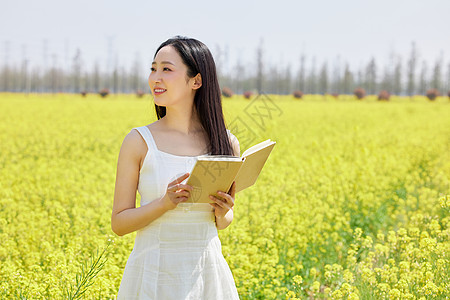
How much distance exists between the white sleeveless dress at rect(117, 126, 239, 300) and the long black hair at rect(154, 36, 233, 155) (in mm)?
159

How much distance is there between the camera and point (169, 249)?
179 centimetres

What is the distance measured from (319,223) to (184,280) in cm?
296

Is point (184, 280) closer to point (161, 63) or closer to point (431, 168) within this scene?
point (161, 63)

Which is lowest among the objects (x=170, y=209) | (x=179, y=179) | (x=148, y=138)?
(x=170, y=209)

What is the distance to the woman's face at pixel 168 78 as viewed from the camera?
6.06 feet

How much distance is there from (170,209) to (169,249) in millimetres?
173

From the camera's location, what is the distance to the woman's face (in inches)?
72.7

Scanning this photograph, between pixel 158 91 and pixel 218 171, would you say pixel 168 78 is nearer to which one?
pixel 158 91

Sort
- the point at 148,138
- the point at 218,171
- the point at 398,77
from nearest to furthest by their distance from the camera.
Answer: the point at 218,171 < the point at 148,138 < the point at 398,77

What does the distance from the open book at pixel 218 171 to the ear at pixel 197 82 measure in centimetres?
33

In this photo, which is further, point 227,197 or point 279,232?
point 279,232

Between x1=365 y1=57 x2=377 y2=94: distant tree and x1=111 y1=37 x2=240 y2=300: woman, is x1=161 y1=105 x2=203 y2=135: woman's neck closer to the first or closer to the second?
x1=111 y1=37 x2=240 y2=300: woman

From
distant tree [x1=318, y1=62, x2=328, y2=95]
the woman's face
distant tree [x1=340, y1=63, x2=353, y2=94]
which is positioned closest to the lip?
the woman's face

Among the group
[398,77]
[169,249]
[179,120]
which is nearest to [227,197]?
[169,249]
